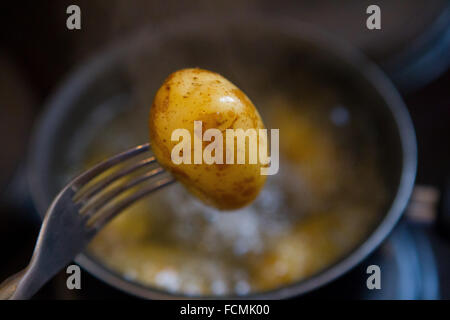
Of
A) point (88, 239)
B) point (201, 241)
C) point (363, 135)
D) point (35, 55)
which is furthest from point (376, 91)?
point (35, 55)

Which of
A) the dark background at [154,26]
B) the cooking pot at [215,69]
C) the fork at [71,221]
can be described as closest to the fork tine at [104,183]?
the fork at [71,221]

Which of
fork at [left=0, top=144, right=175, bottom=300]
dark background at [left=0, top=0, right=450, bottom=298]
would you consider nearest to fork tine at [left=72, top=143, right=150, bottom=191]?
fork at [left=0, top=144, right=175, bottom=300]

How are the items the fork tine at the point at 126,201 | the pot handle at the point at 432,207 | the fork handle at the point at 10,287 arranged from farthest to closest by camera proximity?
the pot handle at the point at 432,207, the fork tine at the point at 126,201, the fork handle at the point at 10,287

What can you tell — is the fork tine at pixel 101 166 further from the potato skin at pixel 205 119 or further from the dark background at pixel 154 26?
the dark background at pixel 154 26

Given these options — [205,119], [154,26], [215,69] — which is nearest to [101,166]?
[205,119]

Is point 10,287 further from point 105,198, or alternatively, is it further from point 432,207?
point 432,207
